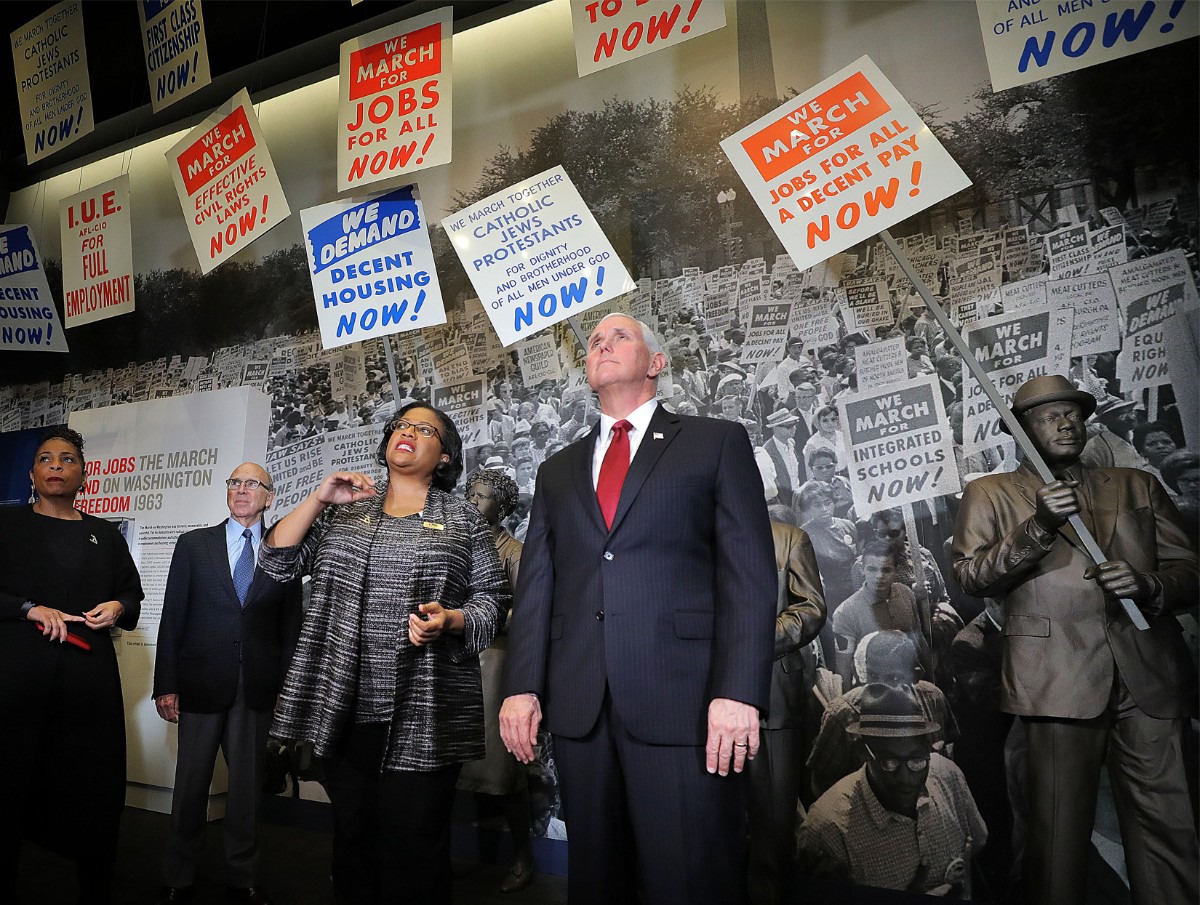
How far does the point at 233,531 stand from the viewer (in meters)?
3.50

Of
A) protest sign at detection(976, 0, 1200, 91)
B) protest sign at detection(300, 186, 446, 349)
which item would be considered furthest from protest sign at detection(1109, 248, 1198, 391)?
protest sign at detection(300, 186, 446, 349)

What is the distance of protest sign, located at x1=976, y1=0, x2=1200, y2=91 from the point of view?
94.9 inches

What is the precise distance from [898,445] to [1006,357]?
1.67 feet

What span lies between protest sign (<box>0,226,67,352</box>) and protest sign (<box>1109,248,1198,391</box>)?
497 centimetres

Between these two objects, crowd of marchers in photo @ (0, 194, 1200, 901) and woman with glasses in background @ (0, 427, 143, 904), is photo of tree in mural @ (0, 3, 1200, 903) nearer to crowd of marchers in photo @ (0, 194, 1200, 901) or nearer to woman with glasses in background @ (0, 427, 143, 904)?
crowd of marchers in photo @ (0, 194, 1200, 901)

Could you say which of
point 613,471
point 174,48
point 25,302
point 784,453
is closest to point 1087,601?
point 784,453

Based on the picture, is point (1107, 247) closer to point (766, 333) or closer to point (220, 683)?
point (766, 333)

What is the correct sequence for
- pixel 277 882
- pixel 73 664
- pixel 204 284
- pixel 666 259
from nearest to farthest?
pixel 73 664 → pixel 277 882 → pixel 666 259 → pixel 204 284

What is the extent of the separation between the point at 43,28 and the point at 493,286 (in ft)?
9.53

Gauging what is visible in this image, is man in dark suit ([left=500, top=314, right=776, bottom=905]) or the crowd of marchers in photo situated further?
the crowd of marchers in photo

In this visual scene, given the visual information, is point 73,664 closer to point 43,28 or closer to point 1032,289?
point 43,28

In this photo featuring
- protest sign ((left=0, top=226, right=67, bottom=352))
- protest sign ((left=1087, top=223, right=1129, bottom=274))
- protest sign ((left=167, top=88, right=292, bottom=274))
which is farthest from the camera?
protest sign ((left=0, top=226, right=67, bottom=352))

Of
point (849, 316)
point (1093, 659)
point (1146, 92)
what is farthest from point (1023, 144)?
point (1093, 659)

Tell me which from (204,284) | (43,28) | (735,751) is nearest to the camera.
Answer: (735,751)
